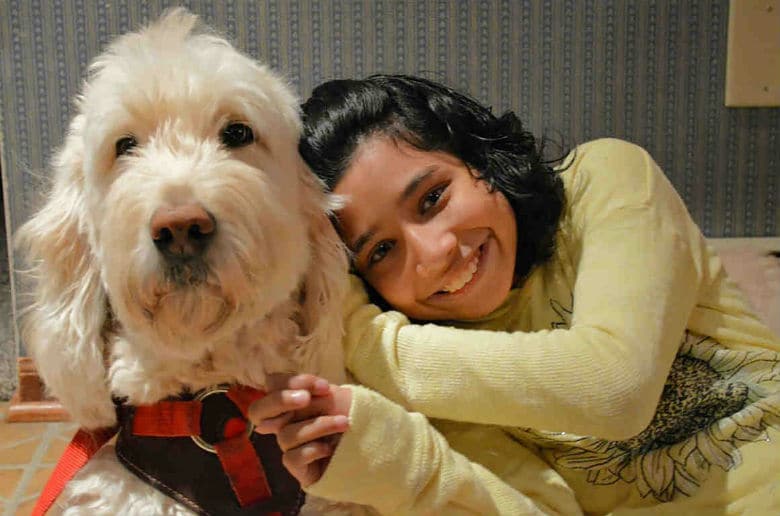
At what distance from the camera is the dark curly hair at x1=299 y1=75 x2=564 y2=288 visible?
42.4 inches

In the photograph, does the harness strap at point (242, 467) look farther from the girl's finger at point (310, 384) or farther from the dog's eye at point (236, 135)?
the dog's eye at point (236, 135)

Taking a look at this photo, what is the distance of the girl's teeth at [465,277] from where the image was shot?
104cm

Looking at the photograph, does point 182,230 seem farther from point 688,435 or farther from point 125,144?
point 688,435

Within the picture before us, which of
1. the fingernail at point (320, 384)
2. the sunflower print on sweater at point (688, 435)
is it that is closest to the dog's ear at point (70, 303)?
the fingernail at point (320, 384)

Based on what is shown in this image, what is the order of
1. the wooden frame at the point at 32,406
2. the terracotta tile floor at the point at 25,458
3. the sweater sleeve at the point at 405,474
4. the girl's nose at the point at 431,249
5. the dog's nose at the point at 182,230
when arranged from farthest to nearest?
the wooden frame at the point at 32,406 → the terracotta tile floor at the point at 25,458 → the girl's nose at the point at 431,249 → the sweater sleeve at the point at 405,474 → the dog's nose at the point at 182,230

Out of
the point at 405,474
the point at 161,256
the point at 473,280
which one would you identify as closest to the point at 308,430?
the point at 405,474

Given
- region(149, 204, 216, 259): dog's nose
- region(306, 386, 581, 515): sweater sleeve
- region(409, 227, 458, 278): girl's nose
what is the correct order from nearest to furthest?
region(149, 204, 216, 259): dog's nose → region(306, 386, 581, 515): sweater sleeve → region(409, 227, 458, 278): girl's nose

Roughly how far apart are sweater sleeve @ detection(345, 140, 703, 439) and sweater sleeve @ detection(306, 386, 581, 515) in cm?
6

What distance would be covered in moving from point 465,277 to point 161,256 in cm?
43

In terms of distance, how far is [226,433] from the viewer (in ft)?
2.90

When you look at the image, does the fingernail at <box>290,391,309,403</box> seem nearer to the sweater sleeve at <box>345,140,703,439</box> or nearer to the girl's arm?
the girl's arm

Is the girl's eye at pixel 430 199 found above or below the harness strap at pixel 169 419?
above

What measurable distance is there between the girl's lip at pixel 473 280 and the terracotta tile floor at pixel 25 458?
102 cm

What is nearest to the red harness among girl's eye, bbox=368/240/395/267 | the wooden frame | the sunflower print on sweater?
girl's eye, bbox=368/240/395/267
